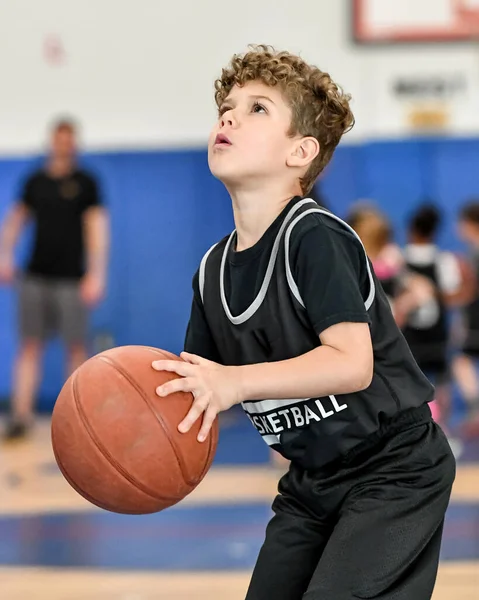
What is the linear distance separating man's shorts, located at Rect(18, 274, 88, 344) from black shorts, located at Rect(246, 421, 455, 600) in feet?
15.7

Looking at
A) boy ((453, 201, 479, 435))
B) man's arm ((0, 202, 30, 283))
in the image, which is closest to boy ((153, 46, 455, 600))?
boy ((453, 201, 479, 435))

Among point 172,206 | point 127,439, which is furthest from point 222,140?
point 172,206

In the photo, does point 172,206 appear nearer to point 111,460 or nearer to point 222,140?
point 222,140

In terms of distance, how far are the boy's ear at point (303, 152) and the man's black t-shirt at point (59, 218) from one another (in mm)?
4794

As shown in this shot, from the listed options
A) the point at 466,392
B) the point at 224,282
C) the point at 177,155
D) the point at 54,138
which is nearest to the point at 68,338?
the point at 54,138

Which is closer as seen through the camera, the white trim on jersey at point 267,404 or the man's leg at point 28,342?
the white trim on jersey at point 267,404

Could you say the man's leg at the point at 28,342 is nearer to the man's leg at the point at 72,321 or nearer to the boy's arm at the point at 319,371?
the man's leg at the point at 72,321

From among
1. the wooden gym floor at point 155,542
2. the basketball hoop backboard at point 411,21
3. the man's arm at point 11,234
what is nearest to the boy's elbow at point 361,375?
the wooden gym floor at point 155,542

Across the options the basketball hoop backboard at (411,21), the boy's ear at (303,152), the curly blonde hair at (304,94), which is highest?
the basketball hoop backboard at (411,21)

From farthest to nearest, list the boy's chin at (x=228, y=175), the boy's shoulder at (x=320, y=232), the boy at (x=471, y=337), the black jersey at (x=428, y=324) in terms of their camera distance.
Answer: the boy at (x=471, y=337), the black jersey at (x=428, y=324), the boy's chin at (x=228, y=175), the boy's shoulder at (x=320, y=232)

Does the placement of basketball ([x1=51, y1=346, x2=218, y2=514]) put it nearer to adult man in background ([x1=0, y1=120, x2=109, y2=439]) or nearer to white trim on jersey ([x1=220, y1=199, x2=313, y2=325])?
white trim on jersey ([x1=220, y1=199, x2=313, y2=325])

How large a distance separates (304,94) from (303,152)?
14 cm

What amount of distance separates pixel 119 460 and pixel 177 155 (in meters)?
6.72

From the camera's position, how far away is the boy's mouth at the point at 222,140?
2.41 m
